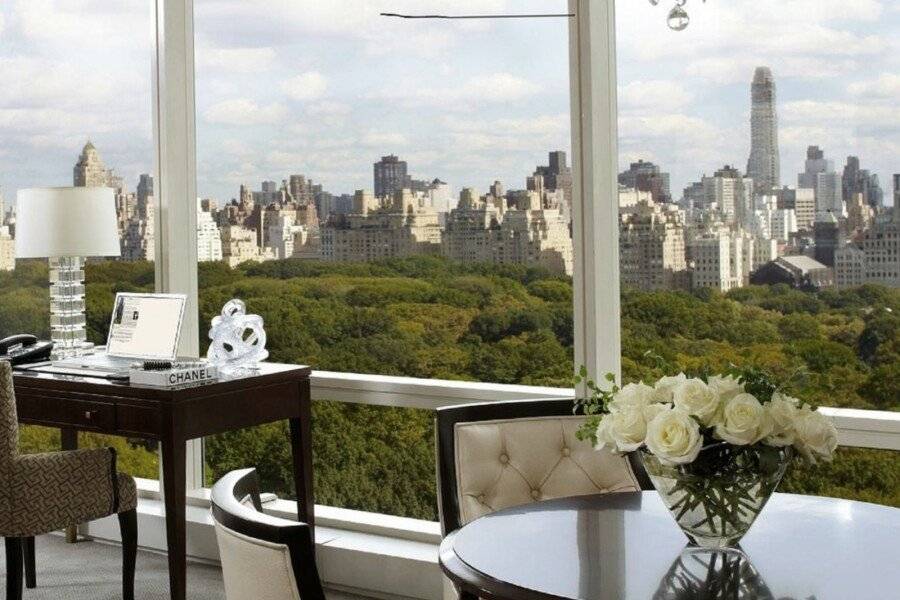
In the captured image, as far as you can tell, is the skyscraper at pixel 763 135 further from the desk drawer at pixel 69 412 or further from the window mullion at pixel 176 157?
the desk drawer at pixel 69 412

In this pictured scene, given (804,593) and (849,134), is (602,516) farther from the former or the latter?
(849,134)

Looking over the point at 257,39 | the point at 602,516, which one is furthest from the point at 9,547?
the point at 257,39

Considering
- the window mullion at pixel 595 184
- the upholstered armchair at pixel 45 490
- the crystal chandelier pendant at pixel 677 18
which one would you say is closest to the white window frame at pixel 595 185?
the window mullion at pixel 595 184

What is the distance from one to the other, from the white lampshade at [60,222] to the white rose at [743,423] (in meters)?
3.13

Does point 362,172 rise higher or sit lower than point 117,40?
lower

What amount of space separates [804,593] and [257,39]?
4.94 m

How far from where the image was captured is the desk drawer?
406 cm

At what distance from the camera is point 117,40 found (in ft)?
19.3

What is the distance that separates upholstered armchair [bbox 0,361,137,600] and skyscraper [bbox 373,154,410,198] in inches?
97.4

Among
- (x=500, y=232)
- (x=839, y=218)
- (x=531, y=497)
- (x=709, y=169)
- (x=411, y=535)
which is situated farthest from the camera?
(x=500, y=232)

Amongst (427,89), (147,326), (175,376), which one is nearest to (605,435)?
(175,376)

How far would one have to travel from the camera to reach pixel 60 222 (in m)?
4.63

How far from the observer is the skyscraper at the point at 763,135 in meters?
5.41

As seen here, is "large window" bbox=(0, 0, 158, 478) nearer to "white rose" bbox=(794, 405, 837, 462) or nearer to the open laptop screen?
the open laptop screen
